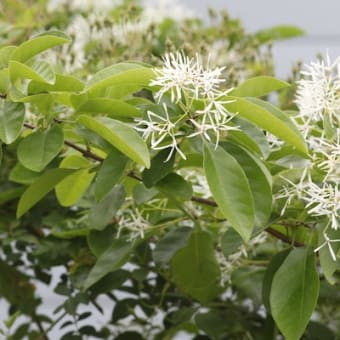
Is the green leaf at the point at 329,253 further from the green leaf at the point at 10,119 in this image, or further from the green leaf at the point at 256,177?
the green leaf at the point at 10,119

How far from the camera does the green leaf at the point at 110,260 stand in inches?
30.9

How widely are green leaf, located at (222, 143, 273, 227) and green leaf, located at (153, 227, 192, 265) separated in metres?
0.20

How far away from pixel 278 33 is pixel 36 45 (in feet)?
3.10

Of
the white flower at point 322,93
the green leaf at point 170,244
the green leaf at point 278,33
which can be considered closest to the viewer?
the white flower at point 322,93

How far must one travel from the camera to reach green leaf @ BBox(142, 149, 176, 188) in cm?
65

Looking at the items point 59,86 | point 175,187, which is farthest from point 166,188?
point 59,86

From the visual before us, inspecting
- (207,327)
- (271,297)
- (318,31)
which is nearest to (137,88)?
(271,297)

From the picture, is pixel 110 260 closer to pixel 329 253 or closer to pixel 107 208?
pixel 107 208

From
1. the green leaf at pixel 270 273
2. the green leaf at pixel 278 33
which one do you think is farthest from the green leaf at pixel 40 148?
the green leaf at pixel 278 33

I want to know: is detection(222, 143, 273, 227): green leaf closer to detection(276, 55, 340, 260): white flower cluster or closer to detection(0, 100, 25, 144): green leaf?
detection(276, 55, 340, 260): white flower cluster

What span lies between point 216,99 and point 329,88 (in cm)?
12

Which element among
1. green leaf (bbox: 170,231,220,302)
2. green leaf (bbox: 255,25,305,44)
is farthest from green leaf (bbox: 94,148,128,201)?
green leaf (bbox: 255,25,305,44)

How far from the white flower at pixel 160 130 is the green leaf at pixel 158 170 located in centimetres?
1

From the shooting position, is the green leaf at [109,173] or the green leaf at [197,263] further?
the green leaf at [197,263]
